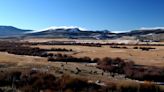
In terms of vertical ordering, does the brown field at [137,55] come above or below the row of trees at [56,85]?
below

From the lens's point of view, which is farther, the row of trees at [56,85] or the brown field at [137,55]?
the brown field at [137,55]

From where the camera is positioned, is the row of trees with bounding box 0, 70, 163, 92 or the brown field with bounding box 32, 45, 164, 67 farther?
the brown field with bounding box 32, 45, 164, 67

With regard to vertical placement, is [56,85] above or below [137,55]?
above

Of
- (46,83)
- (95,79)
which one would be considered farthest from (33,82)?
(95,79)

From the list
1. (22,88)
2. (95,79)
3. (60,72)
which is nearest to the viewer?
(22,88)

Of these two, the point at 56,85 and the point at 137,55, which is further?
the point at 137,55

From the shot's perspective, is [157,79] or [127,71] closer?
[157,79]

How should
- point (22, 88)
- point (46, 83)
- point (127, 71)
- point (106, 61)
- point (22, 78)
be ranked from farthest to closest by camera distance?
point (106, 61)
point (127, 71)
point (22, 78)
point (46, 83)
point (22, 88)

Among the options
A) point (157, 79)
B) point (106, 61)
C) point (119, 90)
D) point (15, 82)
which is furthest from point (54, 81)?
point (106, 61)

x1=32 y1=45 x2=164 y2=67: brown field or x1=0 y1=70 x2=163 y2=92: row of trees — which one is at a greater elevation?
x1=0 y1=70 x2=163 y2=92: row of trees

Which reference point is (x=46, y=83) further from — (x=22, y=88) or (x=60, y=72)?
(x=60, y=72)
